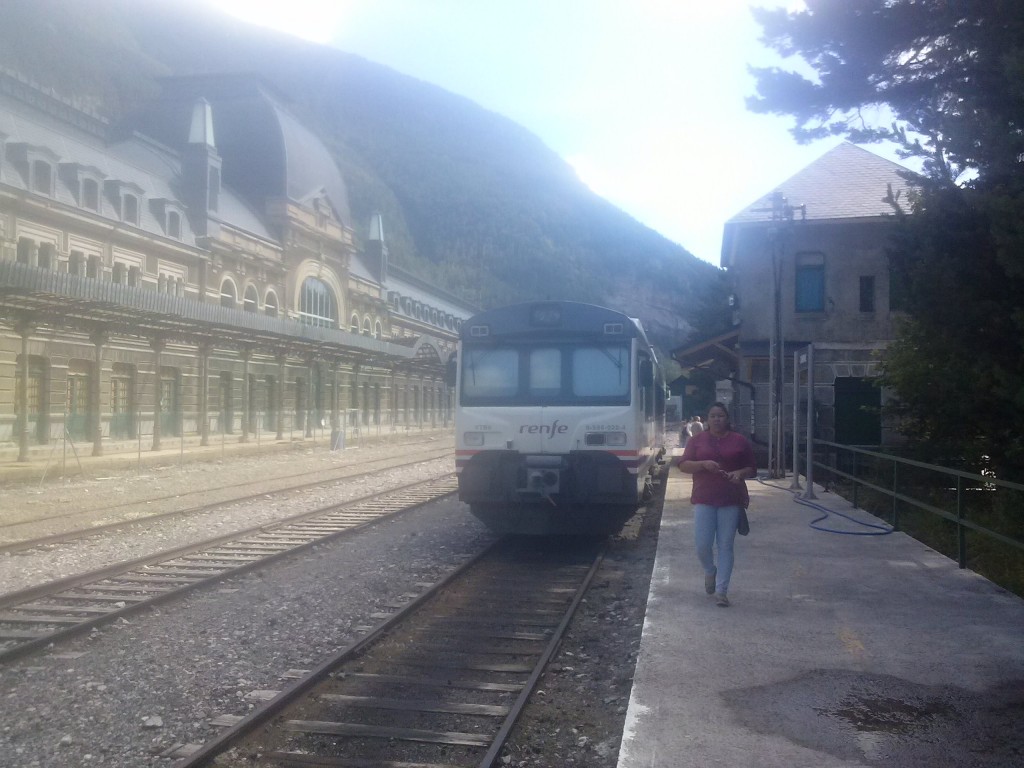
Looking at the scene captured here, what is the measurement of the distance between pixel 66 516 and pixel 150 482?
686 centimetres

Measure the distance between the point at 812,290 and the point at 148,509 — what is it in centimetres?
1644

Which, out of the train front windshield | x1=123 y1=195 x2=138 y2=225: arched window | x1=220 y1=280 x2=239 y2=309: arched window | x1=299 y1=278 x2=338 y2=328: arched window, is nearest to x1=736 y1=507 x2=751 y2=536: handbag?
the train front windshield

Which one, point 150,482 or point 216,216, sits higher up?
point 216,216

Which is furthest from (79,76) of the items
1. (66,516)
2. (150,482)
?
(66,516)

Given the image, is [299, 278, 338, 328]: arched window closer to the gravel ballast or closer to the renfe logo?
the gravel ballast

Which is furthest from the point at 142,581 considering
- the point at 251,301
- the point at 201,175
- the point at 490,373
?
the point at 251,301

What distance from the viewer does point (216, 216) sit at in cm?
4188

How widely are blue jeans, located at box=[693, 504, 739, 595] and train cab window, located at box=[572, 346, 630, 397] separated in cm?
347

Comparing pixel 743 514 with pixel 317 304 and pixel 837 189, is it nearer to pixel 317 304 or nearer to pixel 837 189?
pixel 837 189

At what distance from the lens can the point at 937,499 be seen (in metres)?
14.9

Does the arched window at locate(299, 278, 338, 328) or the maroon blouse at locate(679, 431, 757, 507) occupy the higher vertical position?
the arched window at locate(299, 278, 338, 328)

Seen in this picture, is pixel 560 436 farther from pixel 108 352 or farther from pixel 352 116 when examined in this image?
pixel 352 116

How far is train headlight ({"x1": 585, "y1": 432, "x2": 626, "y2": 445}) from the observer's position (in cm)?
1091

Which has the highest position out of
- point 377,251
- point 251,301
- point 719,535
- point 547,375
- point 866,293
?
point 377,251
